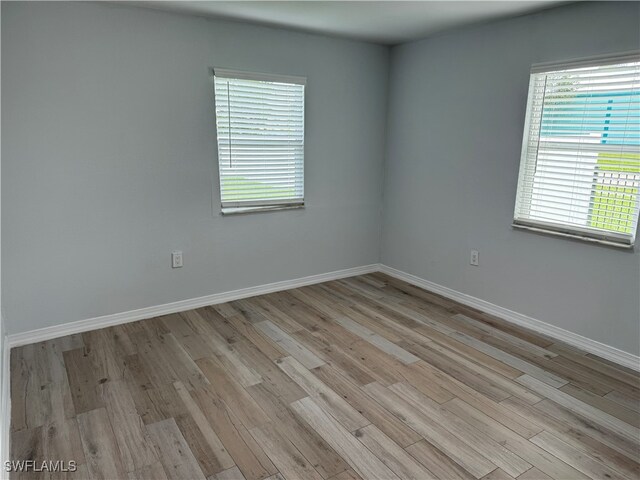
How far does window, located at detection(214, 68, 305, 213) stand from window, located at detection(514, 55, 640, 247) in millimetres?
1837

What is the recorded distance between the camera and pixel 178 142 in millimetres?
3189

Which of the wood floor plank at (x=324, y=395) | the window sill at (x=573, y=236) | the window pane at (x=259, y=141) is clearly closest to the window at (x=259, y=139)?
the window pane at (x=259, y=141)

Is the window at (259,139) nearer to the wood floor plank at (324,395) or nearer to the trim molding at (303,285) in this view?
the trim molding at (303,285)

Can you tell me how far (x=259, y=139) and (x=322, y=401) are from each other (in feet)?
7.08

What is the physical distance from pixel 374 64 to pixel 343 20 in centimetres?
92

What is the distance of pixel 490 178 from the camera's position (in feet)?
11.0

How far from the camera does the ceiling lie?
277 cm

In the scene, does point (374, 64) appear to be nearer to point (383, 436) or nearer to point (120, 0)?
point (120, 0)

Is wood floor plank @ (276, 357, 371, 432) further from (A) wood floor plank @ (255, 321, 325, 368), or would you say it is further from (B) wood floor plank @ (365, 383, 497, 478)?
(B) wood floor plank @ (365, 383, 497, 478)

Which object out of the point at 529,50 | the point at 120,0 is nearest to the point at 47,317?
the point at 120,0

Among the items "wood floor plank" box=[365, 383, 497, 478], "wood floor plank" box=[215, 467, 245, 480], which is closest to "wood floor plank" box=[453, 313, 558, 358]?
"wood floor plank" box=[365, 383, 497, 478]

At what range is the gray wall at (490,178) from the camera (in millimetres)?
2703

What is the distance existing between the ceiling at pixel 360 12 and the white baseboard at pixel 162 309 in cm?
216

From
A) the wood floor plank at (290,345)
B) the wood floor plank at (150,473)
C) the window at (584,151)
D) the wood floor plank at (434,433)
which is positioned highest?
the window at (584,151)
